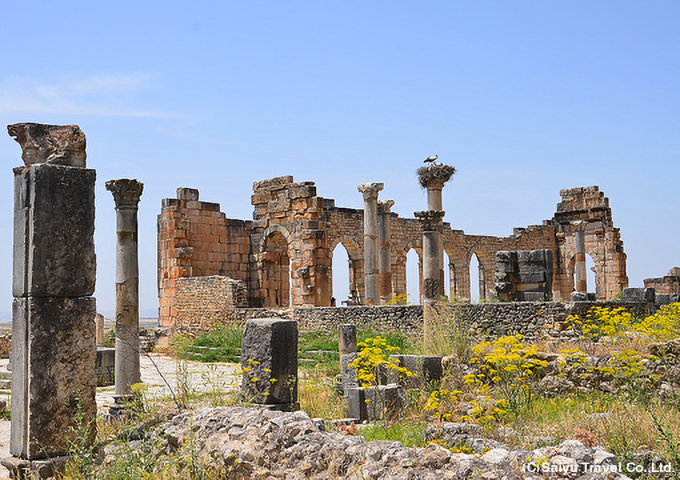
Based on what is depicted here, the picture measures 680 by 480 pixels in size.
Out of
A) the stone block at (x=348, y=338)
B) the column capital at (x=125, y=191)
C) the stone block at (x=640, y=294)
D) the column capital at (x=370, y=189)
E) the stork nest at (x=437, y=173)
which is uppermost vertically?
the column capital at (x=370, y=189)

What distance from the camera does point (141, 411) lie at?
6883 millimetres

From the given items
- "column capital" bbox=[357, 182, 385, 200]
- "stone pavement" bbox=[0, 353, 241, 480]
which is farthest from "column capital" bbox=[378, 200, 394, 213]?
"stone pavement" bbox=[0, 353, 241, 480]

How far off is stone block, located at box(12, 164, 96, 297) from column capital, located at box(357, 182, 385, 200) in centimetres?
1457

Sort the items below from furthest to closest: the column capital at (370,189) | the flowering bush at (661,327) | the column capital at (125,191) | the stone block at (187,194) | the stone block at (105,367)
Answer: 1. the stone block at (187,194)
2. the column capital at (370,189)
3. the stone block at (105,367)
4. the column capital at (125,191)
5. the flowering bush at (661,327)

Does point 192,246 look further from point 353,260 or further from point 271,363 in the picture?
point 271,363

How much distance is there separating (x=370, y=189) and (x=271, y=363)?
42.2ft

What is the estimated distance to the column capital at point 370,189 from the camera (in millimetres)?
19828

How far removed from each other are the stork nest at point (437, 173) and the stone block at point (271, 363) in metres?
9.00

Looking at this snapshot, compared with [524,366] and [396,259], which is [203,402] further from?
[396,259]

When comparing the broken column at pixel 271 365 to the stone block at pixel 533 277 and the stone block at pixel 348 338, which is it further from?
the stone block at pixel 533 277

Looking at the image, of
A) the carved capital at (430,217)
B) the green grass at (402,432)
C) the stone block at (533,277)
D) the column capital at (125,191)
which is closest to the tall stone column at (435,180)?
the carved capital at (430,217)

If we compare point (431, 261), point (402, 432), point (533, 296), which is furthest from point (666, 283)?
point (402, 432)

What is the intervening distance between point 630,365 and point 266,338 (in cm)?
436

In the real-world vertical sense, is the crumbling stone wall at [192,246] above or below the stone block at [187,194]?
below
